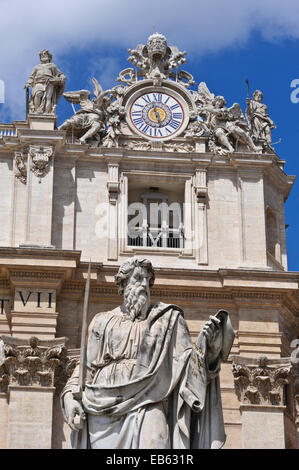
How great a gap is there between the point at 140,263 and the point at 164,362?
1.24 metres

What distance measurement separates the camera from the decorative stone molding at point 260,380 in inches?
1160

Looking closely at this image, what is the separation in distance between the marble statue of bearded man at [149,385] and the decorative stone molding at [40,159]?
18.1 m

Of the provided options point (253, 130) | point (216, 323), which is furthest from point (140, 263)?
point (253, 130)

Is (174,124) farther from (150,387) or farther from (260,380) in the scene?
(150,387)

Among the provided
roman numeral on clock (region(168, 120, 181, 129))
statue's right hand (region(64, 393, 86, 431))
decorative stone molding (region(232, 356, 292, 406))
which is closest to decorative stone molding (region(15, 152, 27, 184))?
roman numeral on clock (region(168, 120, 181, 129))

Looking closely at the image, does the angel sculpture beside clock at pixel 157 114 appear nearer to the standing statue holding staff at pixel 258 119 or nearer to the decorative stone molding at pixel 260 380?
the standing statue holding staff at pixel 258 119

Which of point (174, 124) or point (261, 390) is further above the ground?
point (174, 124)

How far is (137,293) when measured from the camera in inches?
535

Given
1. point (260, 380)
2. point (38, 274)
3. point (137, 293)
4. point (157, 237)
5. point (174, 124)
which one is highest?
point (174, 124)

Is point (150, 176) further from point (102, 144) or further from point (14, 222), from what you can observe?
point (14, 222)

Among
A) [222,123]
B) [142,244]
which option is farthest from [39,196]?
[222,123]

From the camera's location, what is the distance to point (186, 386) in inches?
507

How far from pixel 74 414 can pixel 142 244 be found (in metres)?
18.8

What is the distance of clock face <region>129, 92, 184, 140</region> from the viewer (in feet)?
107
